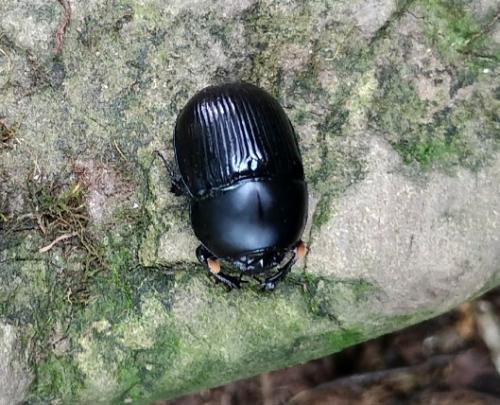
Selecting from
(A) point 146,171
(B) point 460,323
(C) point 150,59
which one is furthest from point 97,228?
(B) point 460,323

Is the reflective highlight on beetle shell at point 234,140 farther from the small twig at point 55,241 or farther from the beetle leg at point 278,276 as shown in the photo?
the small twig at point 55,241

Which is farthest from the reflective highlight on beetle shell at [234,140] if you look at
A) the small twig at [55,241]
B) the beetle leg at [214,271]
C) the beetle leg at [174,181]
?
the small twig at [55,241]

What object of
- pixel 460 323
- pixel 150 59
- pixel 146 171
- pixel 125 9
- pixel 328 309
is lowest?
pixel 460 323

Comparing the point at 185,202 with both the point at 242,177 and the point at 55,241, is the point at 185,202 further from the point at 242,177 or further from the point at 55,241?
the point at 55,241

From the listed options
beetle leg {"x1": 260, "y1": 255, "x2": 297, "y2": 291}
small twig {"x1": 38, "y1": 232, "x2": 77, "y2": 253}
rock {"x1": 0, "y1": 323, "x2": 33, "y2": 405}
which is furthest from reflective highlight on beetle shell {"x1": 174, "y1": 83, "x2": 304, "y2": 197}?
rock {"x1": 0, "y1": 323, "x2": 33, "y2": 405}

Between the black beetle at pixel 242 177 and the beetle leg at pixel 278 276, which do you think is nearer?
the black beetle at pixel 242 177

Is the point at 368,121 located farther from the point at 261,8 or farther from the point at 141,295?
the point at 141,295
